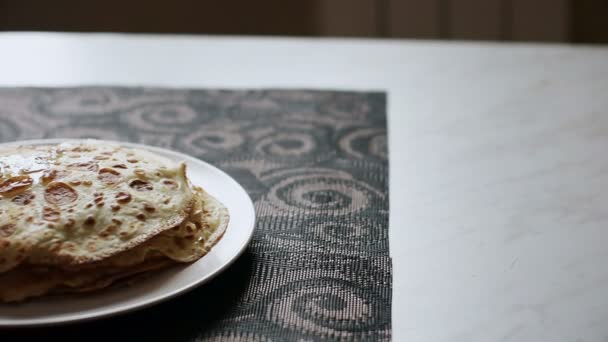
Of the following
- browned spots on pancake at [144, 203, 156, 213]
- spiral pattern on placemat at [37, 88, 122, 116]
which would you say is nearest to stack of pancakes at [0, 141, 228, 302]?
browned spots on pancake at [144, 203, 156, 213]

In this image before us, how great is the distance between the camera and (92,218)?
27.9 inches

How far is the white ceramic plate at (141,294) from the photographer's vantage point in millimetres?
645

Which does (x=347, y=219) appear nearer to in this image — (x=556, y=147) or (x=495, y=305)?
(x=495, y=305)

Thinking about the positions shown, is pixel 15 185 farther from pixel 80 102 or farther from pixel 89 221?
pixel 80 102

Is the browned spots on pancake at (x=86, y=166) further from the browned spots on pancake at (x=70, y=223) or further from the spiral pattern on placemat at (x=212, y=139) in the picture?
the spiral pattern on placemat at (x=212, y=139)

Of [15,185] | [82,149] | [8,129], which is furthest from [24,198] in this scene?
[8,129]

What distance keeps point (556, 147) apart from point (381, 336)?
61cm

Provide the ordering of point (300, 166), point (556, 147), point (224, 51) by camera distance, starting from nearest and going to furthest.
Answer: point (300, 166)
point (556, 147)
point (224, 51)

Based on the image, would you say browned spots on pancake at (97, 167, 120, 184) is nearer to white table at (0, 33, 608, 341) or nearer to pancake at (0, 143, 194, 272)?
pancake at (0, 143, 194, 272)

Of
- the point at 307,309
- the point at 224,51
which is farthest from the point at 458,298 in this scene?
the point at 224,51

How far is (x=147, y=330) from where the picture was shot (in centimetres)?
70

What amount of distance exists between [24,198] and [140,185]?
11 cm

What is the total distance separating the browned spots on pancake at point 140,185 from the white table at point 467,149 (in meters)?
0.26

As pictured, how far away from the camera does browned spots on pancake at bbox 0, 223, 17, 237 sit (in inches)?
26.7
